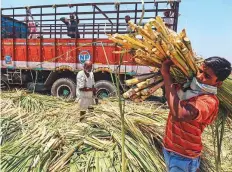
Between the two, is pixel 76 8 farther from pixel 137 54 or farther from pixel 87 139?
pixel 137 54

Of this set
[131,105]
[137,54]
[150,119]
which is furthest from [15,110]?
[137,54]

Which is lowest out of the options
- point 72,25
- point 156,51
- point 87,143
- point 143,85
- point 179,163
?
point 87,143

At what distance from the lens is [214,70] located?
2443 mm

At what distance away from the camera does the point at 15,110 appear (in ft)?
16.3

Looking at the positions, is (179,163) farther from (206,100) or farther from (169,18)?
(169,18)

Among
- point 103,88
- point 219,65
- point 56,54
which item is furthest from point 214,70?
point 56,54

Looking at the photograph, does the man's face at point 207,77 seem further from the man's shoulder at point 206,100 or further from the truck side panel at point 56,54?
the truck side panel at point 56,54

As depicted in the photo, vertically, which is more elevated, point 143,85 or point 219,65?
point 219,65

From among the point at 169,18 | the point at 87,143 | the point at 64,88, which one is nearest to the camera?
the point at 87,143

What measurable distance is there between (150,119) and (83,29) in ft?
22.2

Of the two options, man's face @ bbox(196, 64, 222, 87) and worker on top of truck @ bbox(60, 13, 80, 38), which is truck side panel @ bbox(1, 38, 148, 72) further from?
man's face @ bbox(196, 64, 222, 87)

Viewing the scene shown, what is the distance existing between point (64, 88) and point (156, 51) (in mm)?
8187

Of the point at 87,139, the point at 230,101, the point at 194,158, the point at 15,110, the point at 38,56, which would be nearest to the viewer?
the point at 194,158

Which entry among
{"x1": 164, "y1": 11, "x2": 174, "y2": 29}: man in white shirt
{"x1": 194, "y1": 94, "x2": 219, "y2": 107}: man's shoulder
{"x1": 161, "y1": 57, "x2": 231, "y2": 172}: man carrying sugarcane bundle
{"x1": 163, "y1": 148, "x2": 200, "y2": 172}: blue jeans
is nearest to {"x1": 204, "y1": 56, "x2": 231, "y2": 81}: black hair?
{"x1": 161, "y1": 57, "x2": 231, "y2": 172}: man carrying sugarcane bundle
